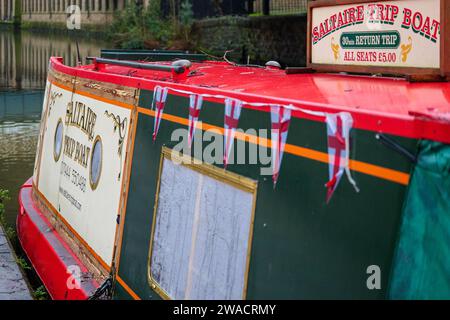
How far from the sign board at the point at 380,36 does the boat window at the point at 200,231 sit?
1221mm

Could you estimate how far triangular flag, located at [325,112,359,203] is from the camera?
102 inches

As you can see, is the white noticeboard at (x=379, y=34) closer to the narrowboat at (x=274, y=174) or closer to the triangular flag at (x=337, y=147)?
the narrowboat at (x=274, y=174)

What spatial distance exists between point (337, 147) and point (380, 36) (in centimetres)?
160

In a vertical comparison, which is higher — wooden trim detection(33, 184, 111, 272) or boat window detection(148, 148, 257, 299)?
boat window detection(148, 148, 257, 299)

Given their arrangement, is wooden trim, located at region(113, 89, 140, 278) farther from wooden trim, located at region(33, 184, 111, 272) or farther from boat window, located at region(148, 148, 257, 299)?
boat window, located at region(148, 148, 257, 299)

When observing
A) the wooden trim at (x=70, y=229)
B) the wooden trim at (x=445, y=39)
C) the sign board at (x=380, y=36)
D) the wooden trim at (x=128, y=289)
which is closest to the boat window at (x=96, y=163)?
the wooden trim at (x=70, y=229)

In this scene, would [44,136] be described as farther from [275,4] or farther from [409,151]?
[275,4]

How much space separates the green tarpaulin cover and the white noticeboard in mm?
1530

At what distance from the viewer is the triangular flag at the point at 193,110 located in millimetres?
3612

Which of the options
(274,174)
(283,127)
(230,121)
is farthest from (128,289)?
(283,127)

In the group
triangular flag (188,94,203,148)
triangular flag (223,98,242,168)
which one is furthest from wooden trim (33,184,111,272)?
triangular flag (223,98,242,168)

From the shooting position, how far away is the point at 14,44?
62.5 m
